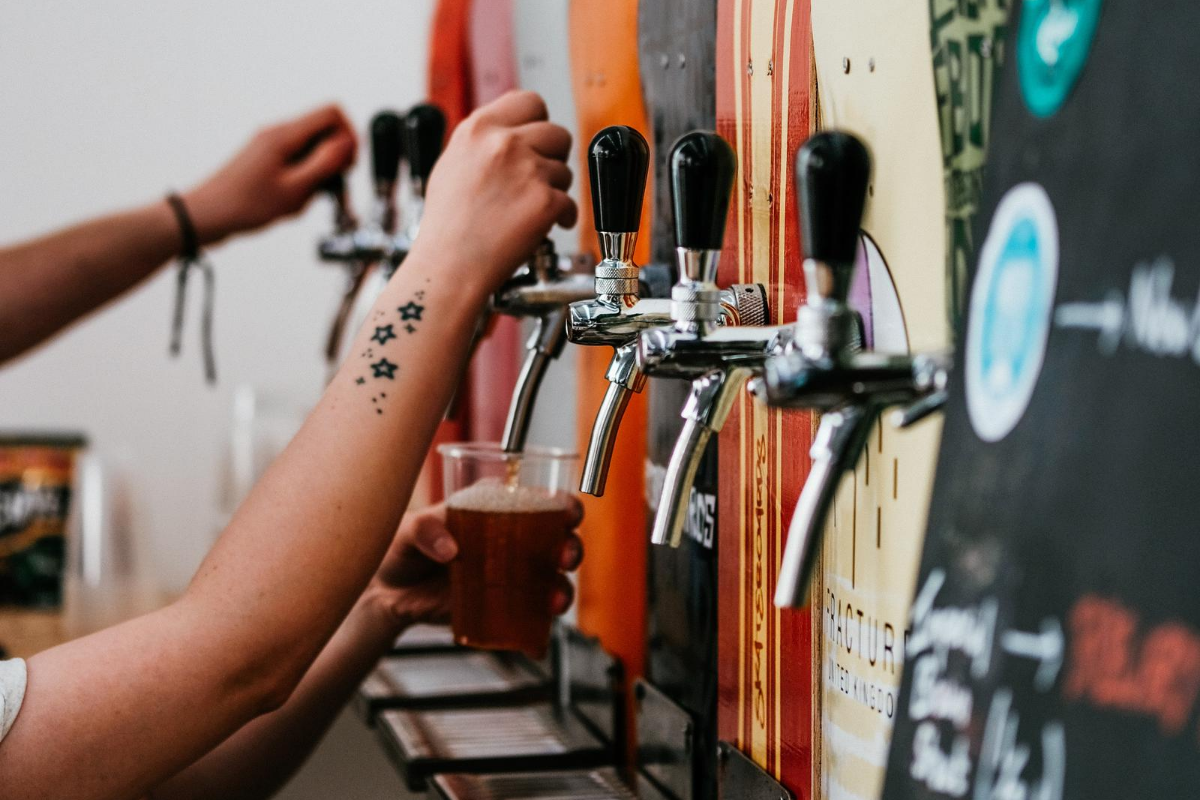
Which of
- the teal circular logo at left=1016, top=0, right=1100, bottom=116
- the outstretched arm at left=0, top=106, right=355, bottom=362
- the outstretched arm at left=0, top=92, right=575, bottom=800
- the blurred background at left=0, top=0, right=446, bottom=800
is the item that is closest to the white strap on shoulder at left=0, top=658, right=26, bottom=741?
the outstretched arm at left=0, top=92, right=575, bottom=800

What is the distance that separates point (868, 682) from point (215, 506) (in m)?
2.85

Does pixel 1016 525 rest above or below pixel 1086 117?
below

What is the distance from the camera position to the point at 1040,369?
0.65m

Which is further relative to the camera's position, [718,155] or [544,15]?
[544,15]

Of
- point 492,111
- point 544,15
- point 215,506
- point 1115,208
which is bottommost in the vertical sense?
point 215,506

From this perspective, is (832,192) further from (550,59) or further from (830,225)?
(550,59)

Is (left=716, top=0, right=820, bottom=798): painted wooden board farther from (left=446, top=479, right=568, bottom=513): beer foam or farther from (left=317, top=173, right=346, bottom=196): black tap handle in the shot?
(left=317, top=173, right=346, bottom=196): black tap handle

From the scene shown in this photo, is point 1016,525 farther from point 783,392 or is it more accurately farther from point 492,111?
point 492,111

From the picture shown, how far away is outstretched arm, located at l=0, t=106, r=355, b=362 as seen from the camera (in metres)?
1.86

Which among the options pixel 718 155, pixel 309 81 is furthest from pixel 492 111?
pixel 309 81

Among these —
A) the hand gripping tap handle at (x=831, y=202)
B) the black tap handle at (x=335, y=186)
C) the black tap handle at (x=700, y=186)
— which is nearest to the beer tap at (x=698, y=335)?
the black tap handle at (x=700, y=186)

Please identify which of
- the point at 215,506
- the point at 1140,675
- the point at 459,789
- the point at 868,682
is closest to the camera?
the point at 1140,675

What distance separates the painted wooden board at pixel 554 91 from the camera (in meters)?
1.43

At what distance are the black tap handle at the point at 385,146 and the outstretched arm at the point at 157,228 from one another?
378mm
